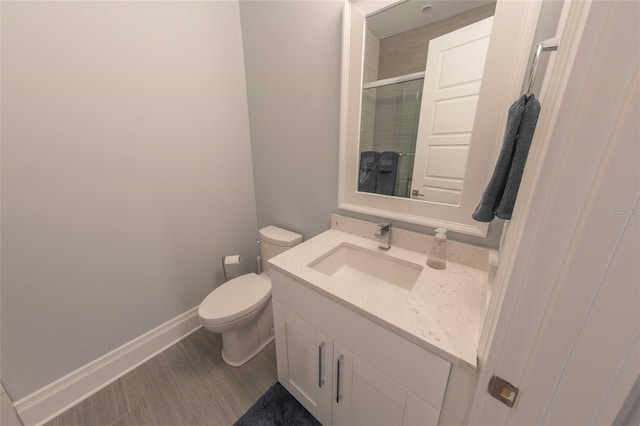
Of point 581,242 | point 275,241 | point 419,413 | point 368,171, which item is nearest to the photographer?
point 581,242

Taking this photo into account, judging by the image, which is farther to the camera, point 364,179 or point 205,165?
point 205,165

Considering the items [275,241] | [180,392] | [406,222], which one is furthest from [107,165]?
[406,222]

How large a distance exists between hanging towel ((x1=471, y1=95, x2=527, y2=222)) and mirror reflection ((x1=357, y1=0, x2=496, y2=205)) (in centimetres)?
29

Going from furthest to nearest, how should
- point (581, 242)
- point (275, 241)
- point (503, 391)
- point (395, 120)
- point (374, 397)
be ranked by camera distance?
point (275, 241), point (395, 120), point (374, 397), point (503, 391), point (581, 242)

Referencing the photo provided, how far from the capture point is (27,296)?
101cm

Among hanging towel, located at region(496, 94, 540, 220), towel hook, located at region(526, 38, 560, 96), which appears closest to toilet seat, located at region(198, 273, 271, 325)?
hanging towel, located at region(496, 94, 540, 220)

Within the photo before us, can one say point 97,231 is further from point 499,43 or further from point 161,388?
point 499,43

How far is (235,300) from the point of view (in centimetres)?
134

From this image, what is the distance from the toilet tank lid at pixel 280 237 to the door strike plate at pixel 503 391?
1.16 m

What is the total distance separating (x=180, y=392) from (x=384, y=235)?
1.43m

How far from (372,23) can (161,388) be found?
2.21m

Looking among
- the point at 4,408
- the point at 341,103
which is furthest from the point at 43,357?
the point at 341,103

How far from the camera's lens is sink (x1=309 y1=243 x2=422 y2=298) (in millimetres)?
1021

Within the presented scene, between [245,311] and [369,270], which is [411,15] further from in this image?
[245,311]
